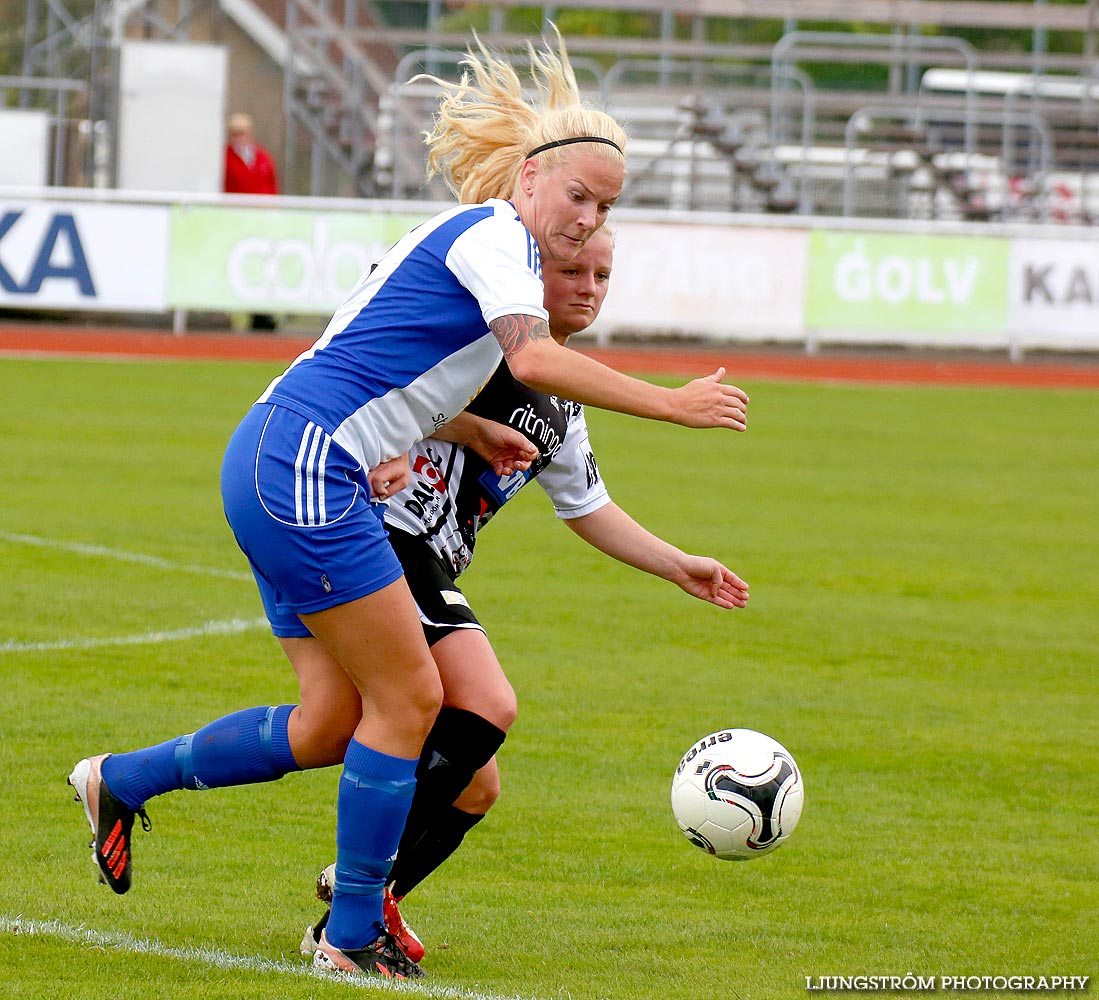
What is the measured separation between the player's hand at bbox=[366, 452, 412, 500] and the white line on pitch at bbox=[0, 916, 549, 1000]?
1.09 meters

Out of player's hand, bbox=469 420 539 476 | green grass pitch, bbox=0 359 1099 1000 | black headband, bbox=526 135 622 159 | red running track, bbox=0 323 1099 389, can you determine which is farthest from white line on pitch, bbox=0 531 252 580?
red running track, bbox=0 323 1099 389

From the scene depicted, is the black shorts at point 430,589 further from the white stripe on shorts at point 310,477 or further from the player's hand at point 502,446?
the white stripe on shorts at point 310,477

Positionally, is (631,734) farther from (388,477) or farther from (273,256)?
(273,256)

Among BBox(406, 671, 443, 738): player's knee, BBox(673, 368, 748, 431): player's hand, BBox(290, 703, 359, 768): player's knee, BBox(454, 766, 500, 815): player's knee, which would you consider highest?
BBox(673, 368, 748, 431): player's hand

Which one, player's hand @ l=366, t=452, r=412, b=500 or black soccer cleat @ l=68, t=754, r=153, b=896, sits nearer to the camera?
player's hand @ l=366, t=452, r=412, b=500

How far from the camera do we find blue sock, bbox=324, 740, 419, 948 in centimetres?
408

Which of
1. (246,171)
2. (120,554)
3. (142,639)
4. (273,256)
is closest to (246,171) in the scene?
(246,171)

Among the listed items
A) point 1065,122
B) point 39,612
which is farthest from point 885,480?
point 1065,122

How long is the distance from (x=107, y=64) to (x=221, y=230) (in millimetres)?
5319

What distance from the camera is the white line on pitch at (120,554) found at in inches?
356

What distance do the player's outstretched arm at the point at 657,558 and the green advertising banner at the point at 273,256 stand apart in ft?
49.7

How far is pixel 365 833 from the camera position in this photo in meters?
4.09

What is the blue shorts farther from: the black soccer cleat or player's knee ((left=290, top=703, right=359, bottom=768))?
the black soccer cleat

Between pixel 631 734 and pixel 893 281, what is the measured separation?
15.3 meters
